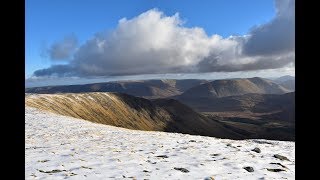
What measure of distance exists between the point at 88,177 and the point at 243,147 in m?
11.9

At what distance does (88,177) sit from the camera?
13.6 metres

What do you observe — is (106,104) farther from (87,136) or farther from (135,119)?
(87,136)
